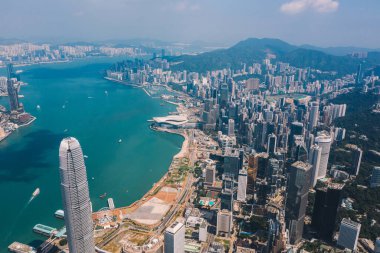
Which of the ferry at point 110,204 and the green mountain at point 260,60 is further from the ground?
the green mountain at point 260,60

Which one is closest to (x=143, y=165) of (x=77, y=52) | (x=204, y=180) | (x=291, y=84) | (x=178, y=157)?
(x=178, y=157)

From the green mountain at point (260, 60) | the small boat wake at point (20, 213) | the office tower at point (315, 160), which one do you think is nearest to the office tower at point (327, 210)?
the office tower at point (315, 160)

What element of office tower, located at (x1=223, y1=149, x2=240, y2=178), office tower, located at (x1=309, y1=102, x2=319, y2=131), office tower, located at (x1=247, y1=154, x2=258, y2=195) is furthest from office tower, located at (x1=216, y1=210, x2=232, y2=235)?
office tower, located at (x1=309, y1=102, x2=319, y2=131)

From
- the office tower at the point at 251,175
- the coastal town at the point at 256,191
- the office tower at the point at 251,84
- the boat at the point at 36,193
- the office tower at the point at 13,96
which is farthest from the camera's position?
the office tower at the point at 251,84

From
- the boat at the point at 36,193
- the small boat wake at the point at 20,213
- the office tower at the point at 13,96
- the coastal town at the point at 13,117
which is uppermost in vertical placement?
the office tower at the point at 13,96

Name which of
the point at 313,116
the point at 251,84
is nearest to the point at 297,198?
the point at 313,116

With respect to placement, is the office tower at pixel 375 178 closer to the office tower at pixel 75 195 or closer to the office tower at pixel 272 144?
the office tower at pixel 272 144

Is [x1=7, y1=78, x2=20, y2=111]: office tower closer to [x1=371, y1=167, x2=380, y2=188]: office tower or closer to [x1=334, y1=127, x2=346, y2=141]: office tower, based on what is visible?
[x1=334, y1=127, x2=346, y2=141]: office tower
